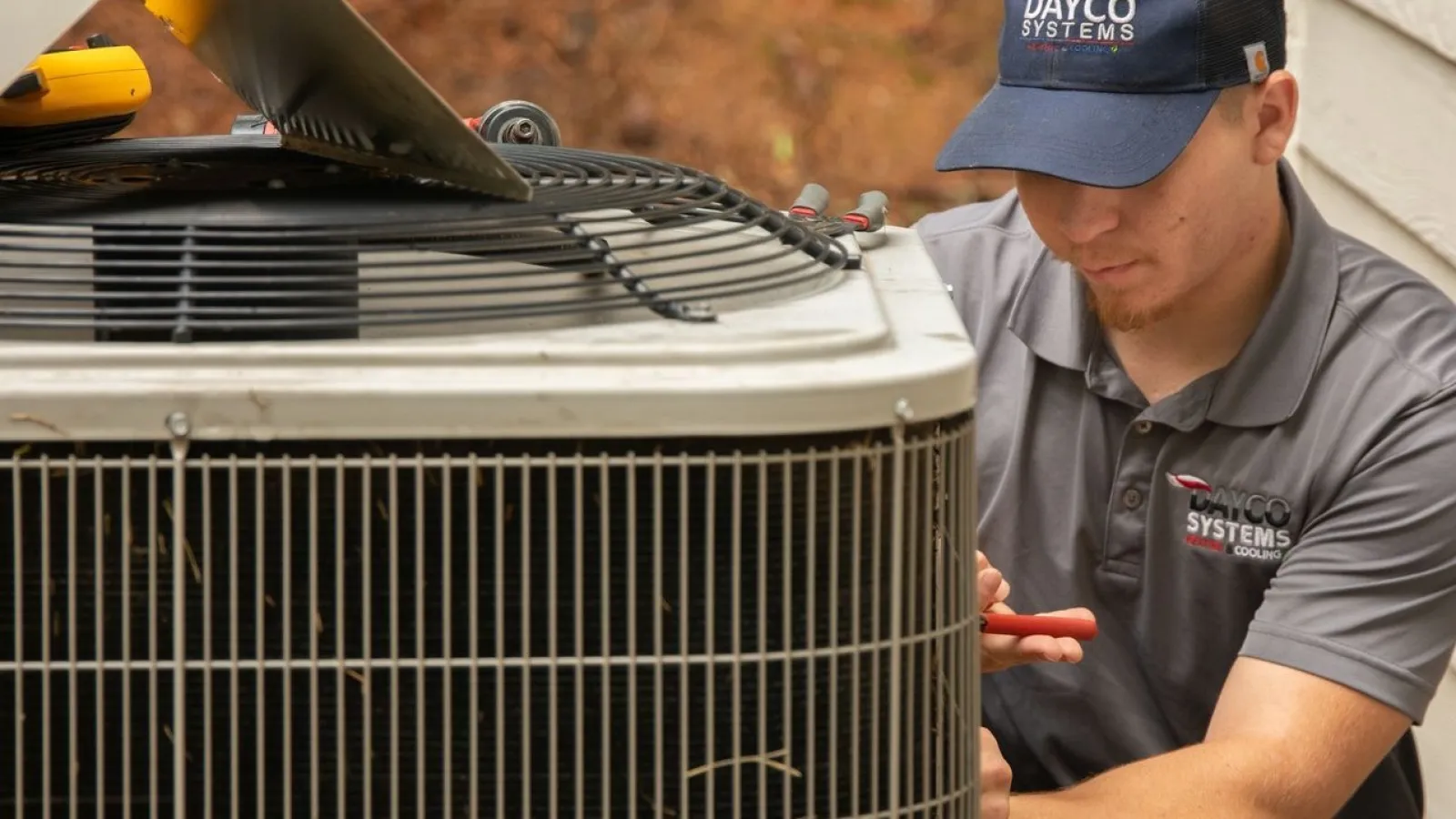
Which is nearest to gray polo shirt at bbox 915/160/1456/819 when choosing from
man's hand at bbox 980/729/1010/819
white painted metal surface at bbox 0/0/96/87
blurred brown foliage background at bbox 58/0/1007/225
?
man's hand at bbox 980/729/1010/819

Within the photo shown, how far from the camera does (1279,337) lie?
1379 millimetres

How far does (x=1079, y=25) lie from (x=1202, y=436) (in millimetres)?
333

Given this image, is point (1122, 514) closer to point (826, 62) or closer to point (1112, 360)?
point (1112, 360)

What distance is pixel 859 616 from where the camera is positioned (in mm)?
741

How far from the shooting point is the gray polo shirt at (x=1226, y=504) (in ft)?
4.28

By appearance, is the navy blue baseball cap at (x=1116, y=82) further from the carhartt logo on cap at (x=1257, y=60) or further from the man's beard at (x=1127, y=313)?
the man's beard at (x=1127, y=313)

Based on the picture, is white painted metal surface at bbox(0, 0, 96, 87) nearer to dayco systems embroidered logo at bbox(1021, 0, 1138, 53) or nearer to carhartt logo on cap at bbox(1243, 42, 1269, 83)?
dayco systems embroidered logo at bbox(1021, 0, 1138, 53)

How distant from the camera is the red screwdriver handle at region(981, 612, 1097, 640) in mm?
1014

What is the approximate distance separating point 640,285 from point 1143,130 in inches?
24.2

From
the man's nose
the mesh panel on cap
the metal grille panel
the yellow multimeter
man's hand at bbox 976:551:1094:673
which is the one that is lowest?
man's hand at bbox 976:551:1094:673

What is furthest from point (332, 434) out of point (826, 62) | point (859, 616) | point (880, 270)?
point (826, 62)

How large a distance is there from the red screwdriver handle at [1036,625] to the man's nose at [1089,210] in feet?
1.33

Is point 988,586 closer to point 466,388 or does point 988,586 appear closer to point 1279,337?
point 1279,337

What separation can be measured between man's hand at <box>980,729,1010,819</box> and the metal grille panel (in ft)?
0.74
